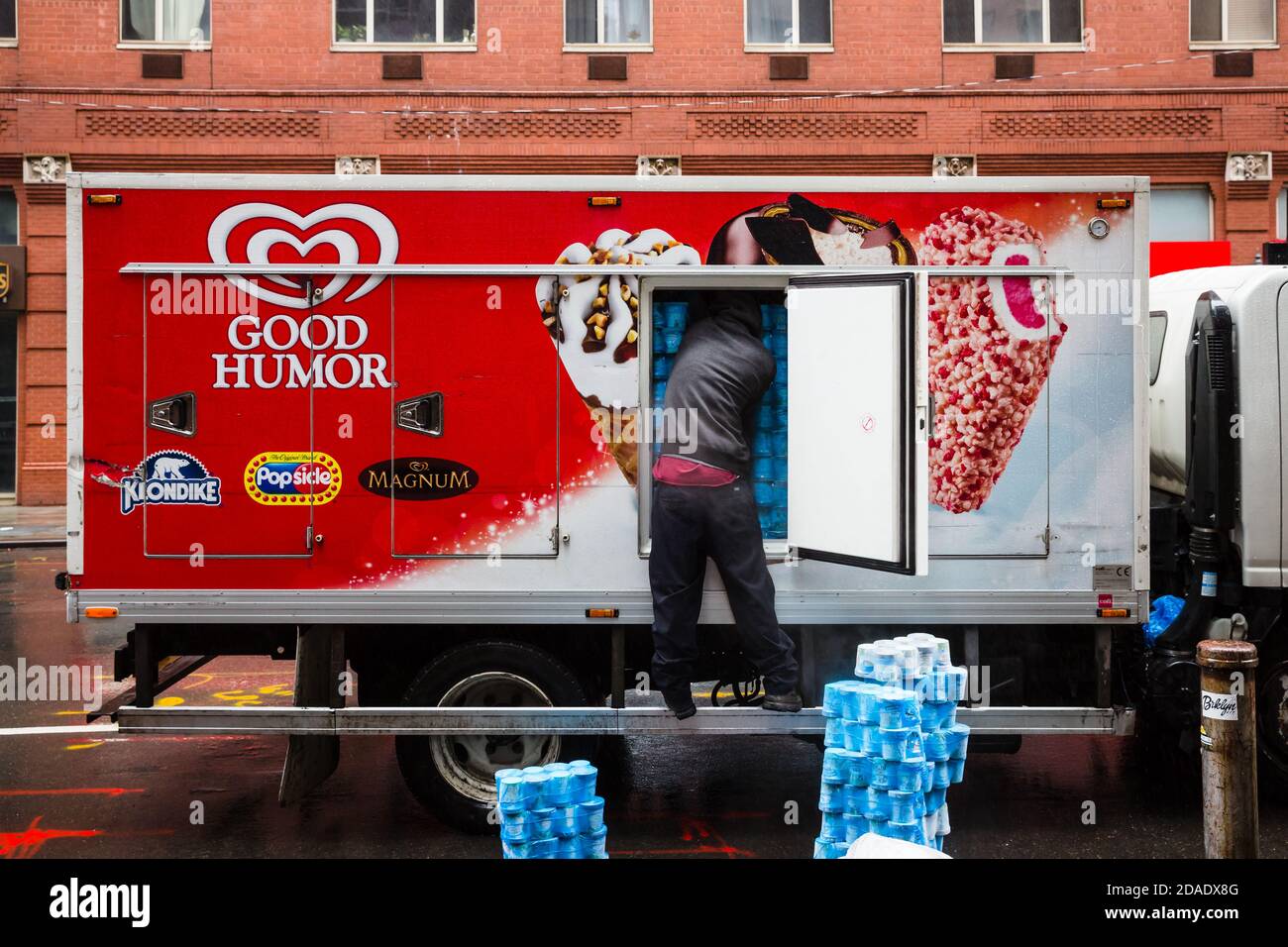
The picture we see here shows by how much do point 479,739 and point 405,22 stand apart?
18.3m

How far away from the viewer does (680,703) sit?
6207 mm

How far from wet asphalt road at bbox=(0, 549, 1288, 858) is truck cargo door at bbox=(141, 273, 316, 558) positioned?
5.07 feet

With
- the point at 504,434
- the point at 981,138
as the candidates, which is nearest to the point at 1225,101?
the point at 981,138

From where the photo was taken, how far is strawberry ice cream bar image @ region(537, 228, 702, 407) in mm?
6348

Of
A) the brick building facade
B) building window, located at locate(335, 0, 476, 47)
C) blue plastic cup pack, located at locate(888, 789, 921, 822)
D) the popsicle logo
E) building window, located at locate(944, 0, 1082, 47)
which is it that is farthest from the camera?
building window, located at locate(335, 0, 476, 47)

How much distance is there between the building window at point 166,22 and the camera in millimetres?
21906

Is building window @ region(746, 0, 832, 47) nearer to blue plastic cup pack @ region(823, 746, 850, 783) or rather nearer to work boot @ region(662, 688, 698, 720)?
work boot @ region(662, 688, 698, 720)

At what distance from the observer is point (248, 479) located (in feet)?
20.9

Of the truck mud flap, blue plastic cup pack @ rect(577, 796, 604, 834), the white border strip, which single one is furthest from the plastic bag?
the truck mud flap

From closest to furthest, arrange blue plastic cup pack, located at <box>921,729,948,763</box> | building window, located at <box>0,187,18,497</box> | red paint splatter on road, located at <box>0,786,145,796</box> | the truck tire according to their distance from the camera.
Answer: blue plastic cup pack, located at <box>921,729,948,763</box>, the truck tire, red paint splatter on road, located at <box>0,786,145,796</box>, building window, located at <box>0,187,18,497</box>

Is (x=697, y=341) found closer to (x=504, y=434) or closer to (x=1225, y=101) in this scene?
(x=504, y=434)

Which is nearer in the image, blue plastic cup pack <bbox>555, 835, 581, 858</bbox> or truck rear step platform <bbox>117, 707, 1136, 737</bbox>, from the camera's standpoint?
blue plastic cup pack <bbox>555, 835, 581, 858</bbox>

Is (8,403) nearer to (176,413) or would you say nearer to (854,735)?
(176,413)

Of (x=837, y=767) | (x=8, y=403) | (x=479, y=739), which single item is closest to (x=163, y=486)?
(x=479, y=739)
